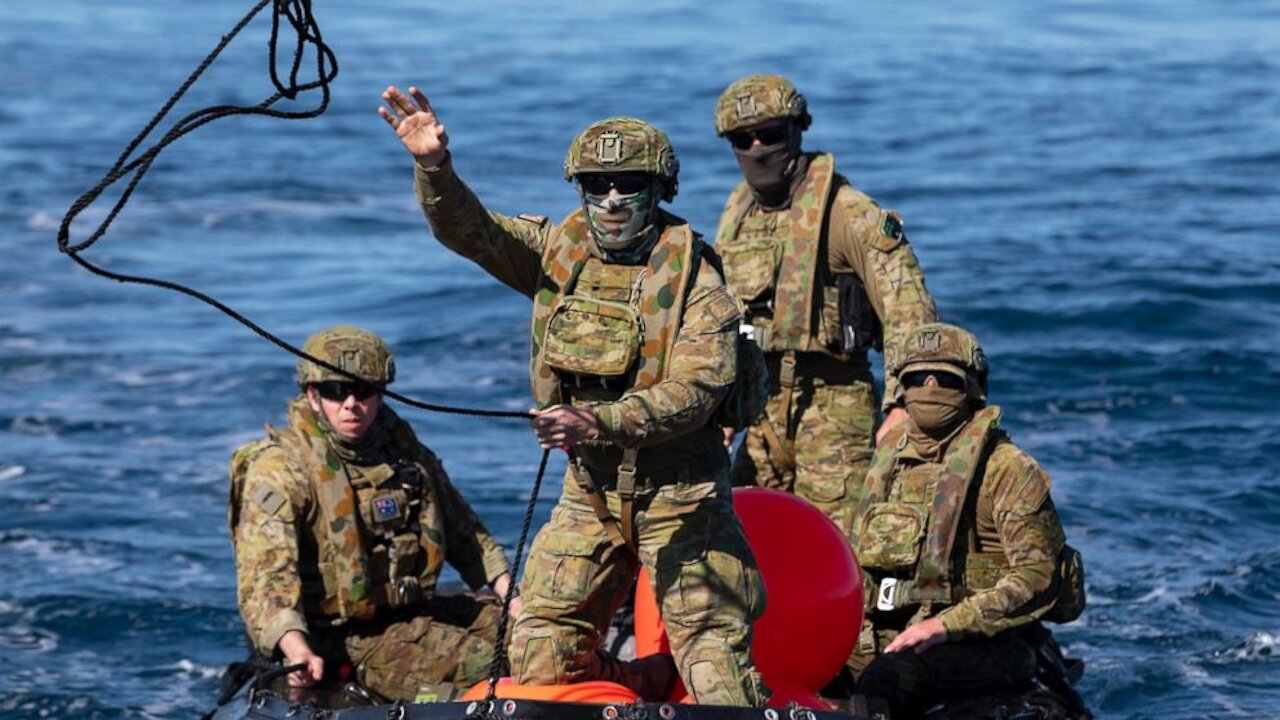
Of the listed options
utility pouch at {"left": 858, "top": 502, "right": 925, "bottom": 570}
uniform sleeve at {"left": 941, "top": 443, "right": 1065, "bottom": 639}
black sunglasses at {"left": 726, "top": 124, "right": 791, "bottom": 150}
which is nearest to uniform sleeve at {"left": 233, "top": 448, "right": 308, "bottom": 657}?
utility pouch at {"left": 858, "top": 502, "right": 925, "bottom": 570}

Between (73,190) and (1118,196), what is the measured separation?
13023 millimetres

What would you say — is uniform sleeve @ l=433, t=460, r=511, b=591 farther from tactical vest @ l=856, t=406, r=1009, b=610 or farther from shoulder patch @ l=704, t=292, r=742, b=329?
shoulder patch @ l=704, t=292, r=742, b=329

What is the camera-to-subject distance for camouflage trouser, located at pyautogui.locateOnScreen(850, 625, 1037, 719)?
928 cm

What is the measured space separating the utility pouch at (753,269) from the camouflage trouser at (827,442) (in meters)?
0.50

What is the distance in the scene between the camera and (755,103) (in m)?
11.0

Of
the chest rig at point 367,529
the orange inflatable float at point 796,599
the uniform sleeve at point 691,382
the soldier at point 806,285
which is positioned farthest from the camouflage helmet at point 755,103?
the uniform sleeve at point 691,382

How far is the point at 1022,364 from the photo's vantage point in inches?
781

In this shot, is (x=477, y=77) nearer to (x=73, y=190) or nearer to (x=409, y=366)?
(x=73, y=190)

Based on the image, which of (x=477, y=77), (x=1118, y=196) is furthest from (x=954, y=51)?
(x=1118, y=196)

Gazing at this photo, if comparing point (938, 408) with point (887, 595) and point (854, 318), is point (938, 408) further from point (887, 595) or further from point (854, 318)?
point (854, 318)

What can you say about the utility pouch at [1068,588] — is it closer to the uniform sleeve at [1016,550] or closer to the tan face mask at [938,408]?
the uniform sleeve at [1016,550]

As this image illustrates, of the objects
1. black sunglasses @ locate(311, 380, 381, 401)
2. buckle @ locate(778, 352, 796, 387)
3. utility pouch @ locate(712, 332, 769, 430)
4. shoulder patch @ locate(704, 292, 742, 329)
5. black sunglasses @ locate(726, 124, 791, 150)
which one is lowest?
buckle @ locate(778, 352, 796, 387)

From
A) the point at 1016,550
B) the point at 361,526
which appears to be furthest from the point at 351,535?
the point at 1016,550

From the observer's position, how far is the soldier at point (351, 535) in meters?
9.66
